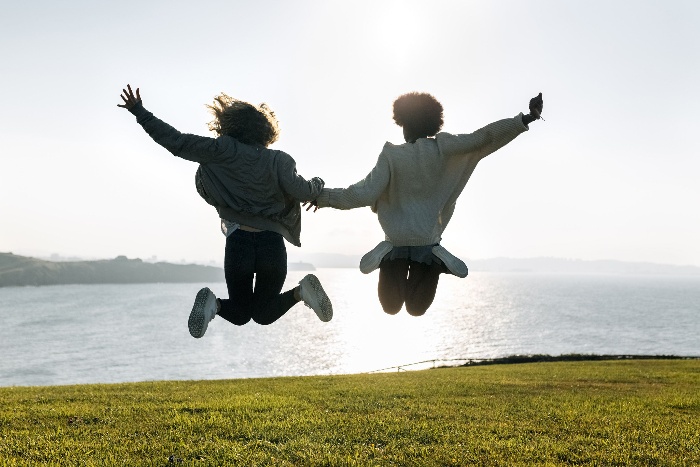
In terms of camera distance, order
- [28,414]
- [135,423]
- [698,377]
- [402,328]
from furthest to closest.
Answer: [402,328] → [698,377] → [28,414] → [135,423]

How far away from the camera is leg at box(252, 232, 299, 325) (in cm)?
570

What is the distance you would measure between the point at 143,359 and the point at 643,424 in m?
93.7

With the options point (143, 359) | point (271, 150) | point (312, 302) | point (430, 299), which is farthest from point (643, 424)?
point (143, 359)

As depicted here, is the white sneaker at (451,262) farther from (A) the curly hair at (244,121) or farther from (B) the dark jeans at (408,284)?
(A) the curly hair at (244,121)

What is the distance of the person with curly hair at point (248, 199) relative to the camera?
556cm

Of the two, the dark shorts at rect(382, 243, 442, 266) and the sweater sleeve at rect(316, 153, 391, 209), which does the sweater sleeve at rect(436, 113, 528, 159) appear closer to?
the sweater sleeve at rect(316, 153, 391, 209)

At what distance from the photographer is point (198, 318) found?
5.45 meters

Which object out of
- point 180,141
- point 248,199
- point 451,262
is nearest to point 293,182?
point 248,199

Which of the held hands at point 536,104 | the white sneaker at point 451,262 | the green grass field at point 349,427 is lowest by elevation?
the green grass field at point 349,427

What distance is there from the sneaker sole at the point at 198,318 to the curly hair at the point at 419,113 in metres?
2.64

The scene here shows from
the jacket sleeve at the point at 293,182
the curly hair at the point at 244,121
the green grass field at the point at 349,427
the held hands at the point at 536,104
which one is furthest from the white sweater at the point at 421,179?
the green grass field at the point at 349,427

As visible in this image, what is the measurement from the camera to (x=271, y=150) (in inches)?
224

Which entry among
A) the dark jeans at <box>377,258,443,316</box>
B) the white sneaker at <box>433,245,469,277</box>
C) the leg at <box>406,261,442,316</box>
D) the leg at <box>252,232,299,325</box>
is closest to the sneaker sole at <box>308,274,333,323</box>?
the leg at <box>252,232,299,325</box>

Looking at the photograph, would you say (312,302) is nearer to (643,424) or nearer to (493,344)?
(643,424)
